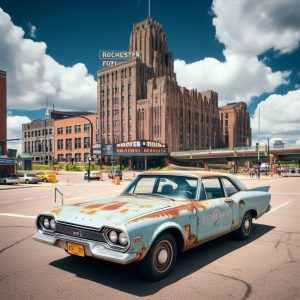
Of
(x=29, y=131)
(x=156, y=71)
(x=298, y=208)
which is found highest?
(x=156, y=71)

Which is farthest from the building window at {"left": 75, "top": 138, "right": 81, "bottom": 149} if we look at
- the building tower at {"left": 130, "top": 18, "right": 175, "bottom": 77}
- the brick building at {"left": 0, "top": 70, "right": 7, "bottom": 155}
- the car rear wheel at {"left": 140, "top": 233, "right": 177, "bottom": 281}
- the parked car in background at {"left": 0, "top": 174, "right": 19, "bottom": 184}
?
the car rear wheel at {"left": 140, "top": 233, "right": 177, "bottom": 281}

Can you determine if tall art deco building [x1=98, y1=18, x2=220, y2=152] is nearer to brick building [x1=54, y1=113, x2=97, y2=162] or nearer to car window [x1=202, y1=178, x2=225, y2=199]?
brick building [x1=54, y1=113, x2=97, y2=162]

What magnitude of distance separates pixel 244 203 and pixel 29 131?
388 feet

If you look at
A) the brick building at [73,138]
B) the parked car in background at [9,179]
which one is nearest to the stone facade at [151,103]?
the brick building at [73,138]

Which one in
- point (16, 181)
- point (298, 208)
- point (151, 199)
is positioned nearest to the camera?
point (151, 199)

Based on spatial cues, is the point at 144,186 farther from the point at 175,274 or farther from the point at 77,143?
the point at 77,143

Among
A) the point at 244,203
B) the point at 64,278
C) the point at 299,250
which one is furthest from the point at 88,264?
the point at 299,250

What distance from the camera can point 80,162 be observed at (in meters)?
94.0

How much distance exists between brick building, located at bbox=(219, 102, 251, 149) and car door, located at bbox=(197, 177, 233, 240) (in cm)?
11484

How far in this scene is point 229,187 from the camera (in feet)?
20.7

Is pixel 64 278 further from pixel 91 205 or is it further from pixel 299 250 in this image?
pixel 299 250

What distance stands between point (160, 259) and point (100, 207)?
49.3 inches

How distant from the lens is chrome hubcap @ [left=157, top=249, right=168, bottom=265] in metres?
4.25

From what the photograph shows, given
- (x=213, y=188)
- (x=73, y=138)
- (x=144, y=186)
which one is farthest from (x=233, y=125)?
(x=144, y=186)
